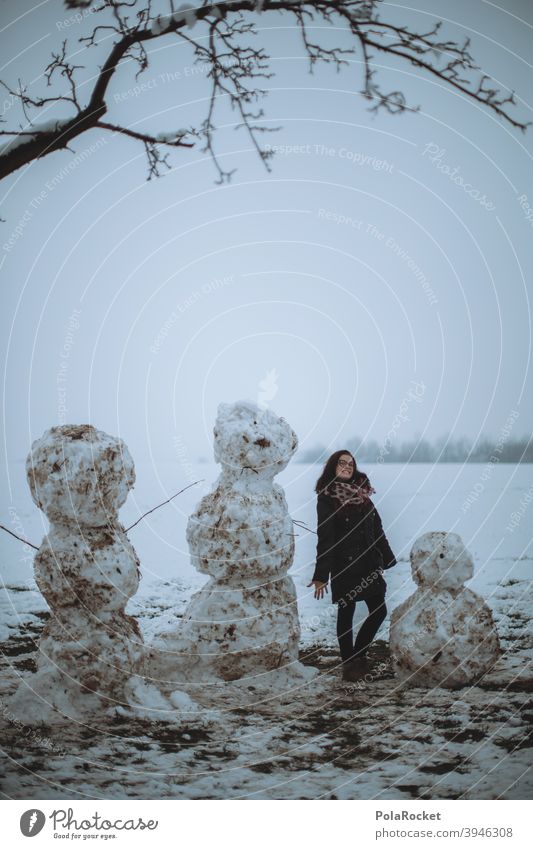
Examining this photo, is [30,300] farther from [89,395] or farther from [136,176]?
[136,176]

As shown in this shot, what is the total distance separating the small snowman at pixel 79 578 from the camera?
124 inches

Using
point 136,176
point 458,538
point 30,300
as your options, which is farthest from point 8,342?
point 458,538

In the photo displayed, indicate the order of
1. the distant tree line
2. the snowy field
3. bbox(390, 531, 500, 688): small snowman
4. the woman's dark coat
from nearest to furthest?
the snowy field
bbox(390, 531, 500, 688): small snowman
the woman's dark coat
the distant tree line

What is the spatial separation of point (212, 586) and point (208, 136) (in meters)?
2.25

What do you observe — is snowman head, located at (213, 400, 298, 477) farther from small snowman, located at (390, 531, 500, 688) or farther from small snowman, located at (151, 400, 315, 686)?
small snowman, located at (390, 531, 500, 688)

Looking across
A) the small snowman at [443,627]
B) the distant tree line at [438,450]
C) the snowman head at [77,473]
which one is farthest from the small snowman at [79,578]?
the distant tree line at [438,450]

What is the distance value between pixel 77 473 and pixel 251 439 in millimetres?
789

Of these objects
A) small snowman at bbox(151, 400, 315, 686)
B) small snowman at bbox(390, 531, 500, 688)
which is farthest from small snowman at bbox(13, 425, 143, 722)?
small snowman at bbox(390, 531, 500, 688)

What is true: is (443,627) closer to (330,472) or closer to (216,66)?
(330,472)

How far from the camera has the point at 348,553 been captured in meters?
3.73

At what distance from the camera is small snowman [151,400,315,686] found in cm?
346

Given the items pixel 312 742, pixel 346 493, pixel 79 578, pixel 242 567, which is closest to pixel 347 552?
pixel 346 493

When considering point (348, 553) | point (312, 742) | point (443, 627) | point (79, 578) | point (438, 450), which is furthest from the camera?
point (438, 450)

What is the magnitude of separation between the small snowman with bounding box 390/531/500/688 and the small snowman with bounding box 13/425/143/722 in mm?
1240
